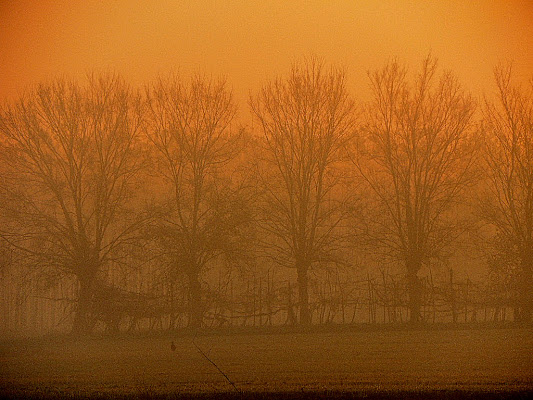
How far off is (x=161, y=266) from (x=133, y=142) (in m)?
6.20

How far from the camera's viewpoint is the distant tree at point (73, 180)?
29062 millimetres

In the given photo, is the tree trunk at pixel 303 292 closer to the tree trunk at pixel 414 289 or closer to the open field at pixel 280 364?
the open field at pixel 280 364

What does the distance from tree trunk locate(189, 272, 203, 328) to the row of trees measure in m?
0.06

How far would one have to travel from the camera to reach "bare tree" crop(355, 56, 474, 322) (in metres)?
31.9

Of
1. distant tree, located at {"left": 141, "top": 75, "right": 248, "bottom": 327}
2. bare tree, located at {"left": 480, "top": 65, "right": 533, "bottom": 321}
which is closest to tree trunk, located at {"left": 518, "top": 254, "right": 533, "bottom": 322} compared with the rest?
bare tree, located at {"left": 480, "top": 65, "right": 533, "bottom": 321}

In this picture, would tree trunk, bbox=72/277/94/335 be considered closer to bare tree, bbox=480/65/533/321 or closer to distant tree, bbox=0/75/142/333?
distant tree, bbox=0/75/142/333

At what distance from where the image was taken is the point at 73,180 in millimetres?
30719

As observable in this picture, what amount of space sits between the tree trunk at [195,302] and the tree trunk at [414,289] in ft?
31.6

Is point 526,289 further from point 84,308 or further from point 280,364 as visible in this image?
point 84,308

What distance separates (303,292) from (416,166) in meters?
8.29

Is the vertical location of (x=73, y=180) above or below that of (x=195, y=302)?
above

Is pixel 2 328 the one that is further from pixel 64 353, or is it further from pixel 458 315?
pixel 458 315

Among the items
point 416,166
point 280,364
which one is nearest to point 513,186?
point 416,166

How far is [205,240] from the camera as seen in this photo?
30.9 meters
